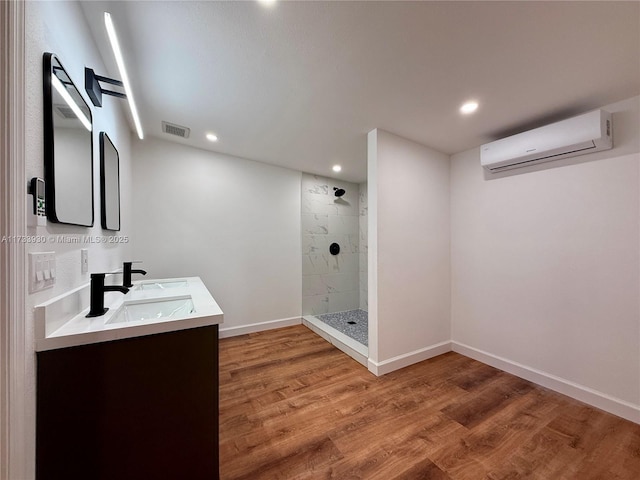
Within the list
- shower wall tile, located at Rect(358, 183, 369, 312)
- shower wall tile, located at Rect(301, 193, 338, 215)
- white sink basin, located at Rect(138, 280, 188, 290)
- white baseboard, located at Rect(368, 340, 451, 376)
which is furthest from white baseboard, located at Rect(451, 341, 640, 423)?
white sink basin, located at Rect(138, 280, 188, 290)

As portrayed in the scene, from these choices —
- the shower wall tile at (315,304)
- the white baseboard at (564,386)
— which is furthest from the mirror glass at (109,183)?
the white baseboard at (564,386)

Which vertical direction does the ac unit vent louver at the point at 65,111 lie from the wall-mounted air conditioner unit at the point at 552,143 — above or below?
below

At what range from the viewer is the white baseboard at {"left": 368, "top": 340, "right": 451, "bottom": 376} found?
236 cm

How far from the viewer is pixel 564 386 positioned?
2076 millimetres

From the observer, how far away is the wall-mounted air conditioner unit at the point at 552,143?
1.81m

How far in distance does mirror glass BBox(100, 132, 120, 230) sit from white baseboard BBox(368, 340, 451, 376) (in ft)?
8.47

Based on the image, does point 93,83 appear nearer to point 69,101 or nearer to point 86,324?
point 69,101

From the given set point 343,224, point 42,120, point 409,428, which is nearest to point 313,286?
point 343,224

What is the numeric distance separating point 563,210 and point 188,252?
13.0 feet

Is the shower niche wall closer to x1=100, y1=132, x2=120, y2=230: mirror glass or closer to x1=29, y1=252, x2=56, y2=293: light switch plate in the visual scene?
Answer: x1=100, y1=132, x2=120, y2=230: mirror glass

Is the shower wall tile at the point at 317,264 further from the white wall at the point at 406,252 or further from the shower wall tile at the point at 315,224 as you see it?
the white wall at the point at 406,252

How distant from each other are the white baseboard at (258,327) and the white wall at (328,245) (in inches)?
10.3

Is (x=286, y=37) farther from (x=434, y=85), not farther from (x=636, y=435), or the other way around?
(x=636, y=435)

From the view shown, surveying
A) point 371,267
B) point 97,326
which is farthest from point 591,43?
point 97,326
